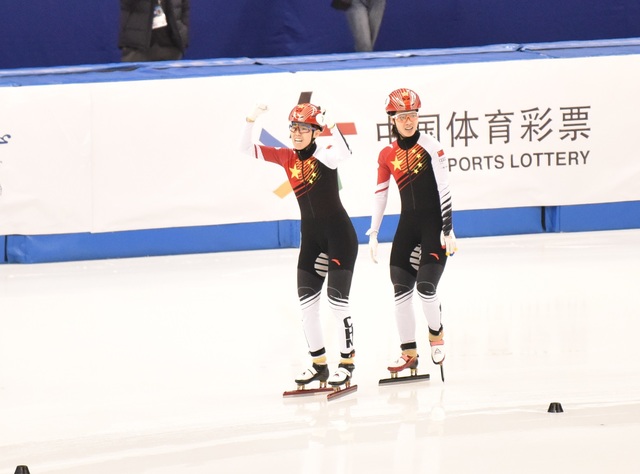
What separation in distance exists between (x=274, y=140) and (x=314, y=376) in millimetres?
3873

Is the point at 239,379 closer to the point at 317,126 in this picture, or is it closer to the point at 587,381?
the point at 317,126

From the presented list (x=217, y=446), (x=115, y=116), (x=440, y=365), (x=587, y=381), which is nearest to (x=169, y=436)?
(x=217, y=446)

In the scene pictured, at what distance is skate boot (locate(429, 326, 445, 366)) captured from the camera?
6.29 metres

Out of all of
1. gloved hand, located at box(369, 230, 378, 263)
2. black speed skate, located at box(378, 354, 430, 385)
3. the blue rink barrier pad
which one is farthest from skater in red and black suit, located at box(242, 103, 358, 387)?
the blue rink barrier pad

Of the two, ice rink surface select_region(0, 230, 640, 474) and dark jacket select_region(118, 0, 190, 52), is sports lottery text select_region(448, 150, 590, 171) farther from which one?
dark jacket select_region(118, 0, 190, 52)

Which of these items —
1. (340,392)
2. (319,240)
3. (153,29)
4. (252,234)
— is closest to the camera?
(340,392)

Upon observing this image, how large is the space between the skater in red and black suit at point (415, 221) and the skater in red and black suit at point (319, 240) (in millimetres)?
221

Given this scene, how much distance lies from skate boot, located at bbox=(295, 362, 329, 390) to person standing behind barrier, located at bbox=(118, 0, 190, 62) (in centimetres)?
510

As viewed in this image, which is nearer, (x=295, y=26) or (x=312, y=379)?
(x=312, y=379)

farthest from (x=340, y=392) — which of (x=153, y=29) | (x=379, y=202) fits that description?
(x=153, y=29)

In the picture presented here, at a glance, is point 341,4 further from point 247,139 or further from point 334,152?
point 334,152

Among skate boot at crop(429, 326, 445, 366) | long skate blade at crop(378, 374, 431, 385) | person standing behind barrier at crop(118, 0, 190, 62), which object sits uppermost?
person standing behind barrier at crop(118, 0, 190, 62)

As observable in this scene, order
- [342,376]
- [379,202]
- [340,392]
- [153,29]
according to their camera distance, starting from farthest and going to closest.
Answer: [153,29]
[379,202]
[342,376]
[340,392]

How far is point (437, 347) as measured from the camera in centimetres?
634
